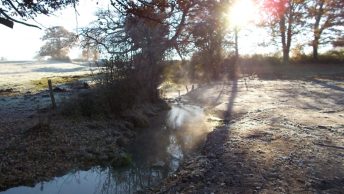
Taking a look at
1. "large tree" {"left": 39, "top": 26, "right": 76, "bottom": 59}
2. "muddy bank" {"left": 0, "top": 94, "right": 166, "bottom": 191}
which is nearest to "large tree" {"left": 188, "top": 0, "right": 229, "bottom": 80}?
"large tree" {"left": 39, "top": 26, "right": 76, "bottom": 59}

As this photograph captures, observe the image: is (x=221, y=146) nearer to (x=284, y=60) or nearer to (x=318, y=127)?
(x=318, y=127)

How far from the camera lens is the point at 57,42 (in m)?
37.5

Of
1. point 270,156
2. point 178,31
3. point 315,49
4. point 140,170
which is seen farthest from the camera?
point 315,49

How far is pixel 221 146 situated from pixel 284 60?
1472 inches

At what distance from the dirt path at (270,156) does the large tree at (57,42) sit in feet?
16.6

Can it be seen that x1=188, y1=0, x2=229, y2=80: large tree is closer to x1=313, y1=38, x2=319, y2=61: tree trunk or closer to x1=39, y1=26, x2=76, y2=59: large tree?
x1=39, y1=26, x2=76, y2=59: large tree

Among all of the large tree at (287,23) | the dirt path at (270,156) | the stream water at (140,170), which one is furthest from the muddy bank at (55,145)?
the large tree at (287,23)

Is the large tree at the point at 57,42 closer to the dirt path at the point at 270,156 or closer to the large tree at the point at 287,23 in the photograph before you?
the dirt path at the point at 270,156

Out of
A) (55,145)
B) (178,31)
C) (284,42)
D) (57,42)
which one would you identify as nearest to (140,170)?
(55,145)

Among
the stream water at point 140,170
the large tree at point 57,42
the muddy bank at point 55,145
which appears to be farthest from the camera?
the large tree at point 57,42

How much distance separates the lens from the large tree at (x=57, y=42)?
15.4 metres

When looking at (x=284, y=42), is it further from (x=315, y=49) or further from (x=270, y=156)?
(x=270, y=156)

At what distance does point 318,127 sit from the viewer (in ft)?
43.9

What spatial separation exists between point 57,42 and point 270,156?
103 ft
